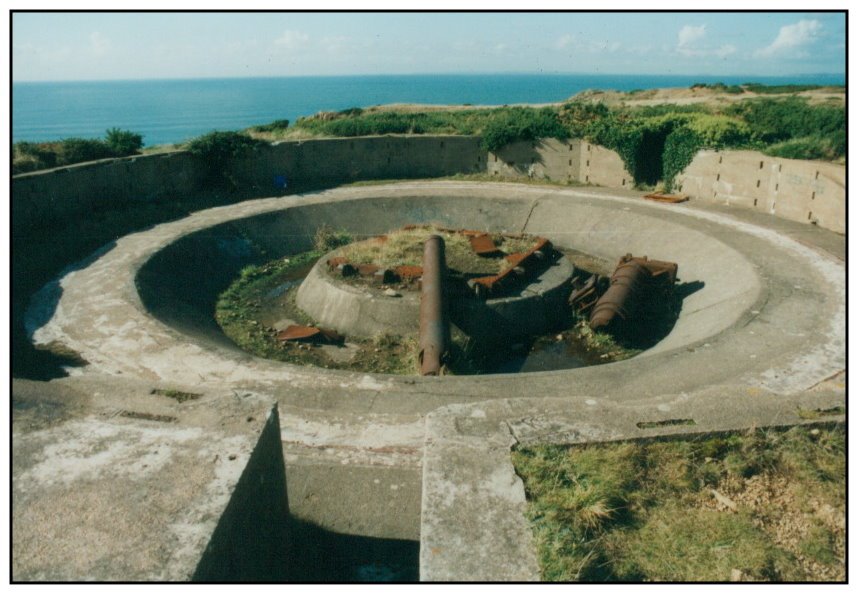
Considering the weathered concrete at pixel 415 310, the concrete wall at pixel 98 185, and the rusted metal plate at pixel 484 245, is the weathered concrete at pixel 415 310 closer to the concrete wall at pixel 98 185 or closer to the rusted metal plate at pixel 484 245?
the rusted metal plate at pixel 484 245

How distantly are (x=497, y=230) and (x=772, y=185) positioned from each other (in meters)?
8.56

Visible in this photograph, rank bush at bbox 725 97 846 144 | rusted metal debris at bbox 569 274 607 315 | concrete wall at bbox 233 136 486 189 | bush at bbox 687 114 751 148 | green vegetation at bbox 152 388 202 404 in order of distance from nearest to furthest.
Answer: green vegetation at bbox 152 388 202 404, rusted metal debris at bbox 569 274 607 315, bush at bbox 687 114 751 148, bush at bbox 725 97 846 144, concrete wall at bbox 233 136 486 189

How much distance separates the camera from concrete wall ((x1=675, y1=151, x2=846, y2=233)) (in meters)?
16.3

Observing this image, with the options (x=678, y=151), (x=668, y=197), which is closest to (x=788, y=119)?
(x=678, y=151)

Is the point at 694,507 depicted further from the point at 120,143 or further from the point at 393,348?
the point at 120,143

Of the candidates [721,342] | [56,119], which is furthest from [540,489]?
[56,119]

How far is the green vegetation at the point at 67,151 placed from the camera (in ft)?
55.6

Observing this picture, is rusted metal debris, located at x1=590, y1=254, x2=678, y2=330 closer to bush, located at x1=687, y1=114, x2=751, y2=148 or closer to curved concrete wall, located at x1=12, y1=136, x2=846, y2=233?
curved concrete wall, located at x1=12, y1=136, x2=846, y2=233

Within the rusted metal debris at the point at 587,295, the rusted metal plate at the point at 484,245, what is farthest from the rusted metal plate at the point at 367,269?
the rusted metal debris at the point at 587,295

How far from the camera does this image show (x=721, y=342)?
402 inches

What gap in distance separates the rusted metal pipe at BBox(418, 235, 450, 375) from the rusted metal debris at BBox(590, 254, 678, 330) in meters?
3.51

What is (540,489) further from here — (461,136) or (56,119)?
(56,119)

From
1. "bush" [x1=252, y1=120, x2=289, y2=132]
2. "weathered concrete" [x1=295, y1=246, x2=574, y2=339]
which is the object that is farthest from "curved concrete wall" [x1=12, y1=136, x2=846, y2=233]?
"weathered concrete" [x1=295, y1=246, x2=574, y2=339]

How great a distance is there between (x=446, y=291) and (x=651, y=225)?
856 centimetres
